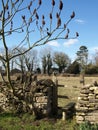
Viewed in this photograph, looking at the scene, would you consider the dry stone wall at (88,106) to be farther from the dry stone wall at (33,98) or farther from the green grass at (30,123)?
the dry stone wall at (33,98)

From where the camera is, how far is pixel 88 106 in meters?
8.84

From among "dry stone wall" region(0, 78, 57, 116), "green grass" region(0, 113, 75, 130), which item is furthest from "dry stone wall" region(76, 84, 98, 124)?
"dry stone wall" region(0, 78, 57, 116)

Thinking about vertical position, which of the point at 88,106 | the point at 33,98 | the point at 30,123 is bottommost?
the point at 30,123

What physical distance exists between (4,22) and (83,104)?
11.3 feet

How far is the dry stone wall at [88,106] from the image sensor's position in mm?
8656

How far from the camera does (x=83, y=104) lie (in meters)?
8.88

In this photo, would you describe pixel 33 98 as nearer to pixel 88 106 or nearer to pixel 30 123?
pixel 30 123

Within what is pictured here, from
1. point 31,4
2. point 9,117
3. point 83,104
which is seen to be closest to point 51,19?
point 31,4

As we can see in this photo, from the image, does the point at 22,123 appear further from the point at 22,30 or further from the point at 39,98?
the point at 22,30

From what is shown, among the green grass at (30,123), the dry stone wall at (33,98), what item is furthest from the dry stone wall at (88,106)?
the dry stone wall at (33,98)

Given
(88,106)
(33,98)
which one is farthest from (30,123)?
(88,106)

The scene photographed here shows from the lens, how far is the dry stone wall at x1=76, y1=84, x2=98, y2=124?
8656 mm

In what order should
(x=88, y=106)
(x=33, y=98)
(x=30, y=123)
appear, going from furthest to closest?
(x=33, y=98) < (x=30, y=123) < (x=88, y=106)

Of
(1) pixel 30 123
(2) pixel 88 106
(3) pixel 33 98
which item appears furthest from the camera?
(3) pixel 33 98
